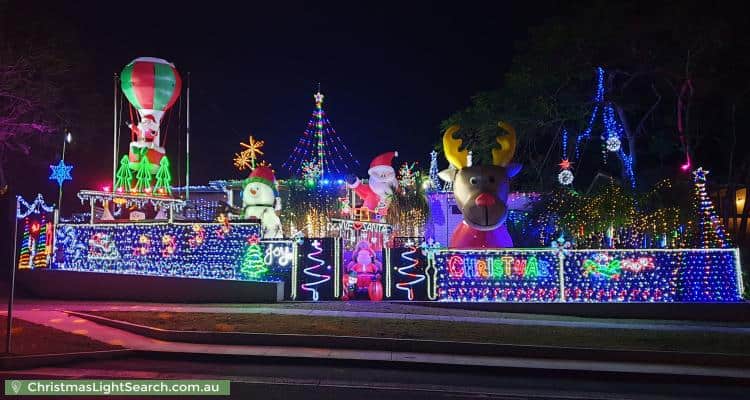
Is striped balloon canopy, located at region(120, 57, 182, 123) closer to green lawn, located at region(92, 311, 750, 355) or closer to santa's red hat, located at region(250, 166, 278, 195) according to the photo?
santa's red hat, located at region(250, 166, 278, 195)

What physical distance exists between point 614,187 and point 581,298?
15.2 feet

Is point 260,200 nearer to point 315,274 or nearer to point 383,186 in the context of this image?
point 383,186

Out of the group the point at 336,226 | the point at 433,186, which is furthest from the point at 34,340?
the point at 433,186

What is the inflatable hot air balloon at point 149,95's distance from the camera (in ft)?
66.2

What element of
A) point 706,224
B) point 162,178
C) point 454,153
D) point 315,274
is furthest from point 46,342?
point 706,224

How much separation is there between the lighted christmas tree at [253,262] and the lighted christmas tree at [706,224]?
36.3ft

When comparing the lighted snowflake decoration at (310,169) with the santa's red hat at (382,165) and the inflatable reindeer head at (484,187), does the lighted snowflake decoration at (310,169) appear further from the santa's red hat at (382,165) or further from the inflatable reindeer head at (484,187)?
the inflatable reindeer head at (484,187)

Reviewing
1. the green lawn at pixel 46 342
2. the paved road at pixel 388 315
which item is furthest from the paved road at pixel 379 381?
the paved road at pixel 388 315

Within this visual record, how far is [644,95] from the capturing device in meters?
22.8

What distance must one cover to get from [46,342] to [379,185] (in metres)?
16.2

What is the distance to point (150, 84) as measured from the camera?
20188 mm

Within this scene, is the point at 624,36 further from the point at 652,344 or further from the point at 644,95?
the point at 652,344

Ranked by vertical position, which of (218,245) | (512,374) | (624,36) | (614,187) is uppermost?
(624,36)

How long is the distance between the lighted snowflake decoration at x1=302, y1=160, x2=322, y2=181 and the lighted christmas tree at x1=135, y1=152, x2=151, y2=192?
290 inches
